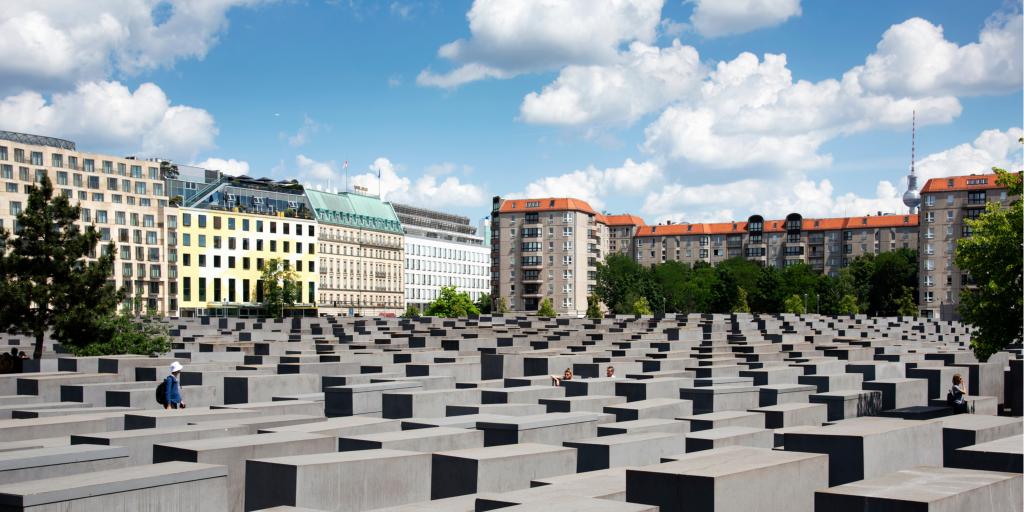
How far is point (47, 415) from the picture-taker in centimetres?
1848

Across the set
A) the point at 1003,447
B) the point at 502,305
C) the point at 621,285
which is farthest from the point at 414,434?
the point at 621,285

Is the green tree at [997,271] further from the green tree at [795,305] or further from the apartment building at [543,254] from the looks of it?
the apartment building at [543,254]

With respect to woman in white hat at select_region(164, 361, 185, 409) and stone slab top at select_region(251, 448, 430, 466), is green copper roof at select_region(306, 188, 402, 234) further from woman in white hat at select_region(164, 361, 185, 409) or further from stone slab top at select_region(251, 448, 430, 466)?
stone slab top at select_region(251, 448, 430, 466)

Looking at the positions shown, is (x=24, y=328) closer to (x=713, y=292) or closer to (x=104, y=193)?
(x=104, y=193)

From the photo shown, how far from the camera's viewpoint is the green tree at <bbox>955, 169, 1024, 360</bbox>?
23.1 m

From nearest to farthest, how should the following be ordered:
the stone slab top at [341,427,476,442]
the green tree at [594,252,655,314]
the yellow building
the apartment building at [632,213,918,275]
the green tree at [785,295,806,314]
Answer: the stone slab top at [341,427,476,442] → the yellow building → the green tree at [785,295,806,314] → the green tree at [594,252,655,314] → the apartment building at [632,213,918,275]

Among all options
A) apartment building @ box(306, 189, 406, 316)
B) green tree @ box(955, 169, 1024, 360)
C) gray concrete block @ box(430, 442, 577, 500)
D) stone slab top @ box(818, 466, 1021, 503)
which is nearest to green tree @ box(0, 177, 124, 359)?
gray concrete block @ box(430, 442, 577, 500)

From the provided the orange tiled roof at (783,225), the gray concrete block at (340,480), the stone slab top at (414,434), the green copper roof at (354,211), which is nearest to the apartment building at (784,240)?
the orange tiled roof at (783,225)

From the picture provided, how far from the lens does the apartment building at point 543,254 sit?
151 meters

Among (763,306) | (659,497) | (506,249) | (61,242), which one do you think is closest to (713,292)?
(763,306)

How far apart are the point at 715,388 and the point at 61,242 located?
70.4ft

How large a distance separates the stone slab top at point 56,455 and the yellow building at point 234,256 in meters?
106

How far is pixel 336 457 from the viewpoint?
41.7 feet

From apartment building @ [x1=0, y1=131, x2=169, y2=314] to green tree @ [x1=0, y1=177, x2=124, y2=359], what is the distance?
235ft
